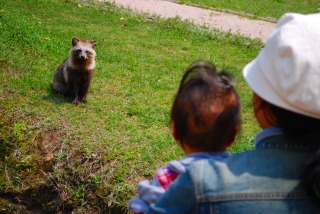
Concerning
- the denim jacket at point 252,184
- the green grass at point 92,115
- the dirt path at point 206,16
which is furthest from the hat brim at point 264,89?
Answer: the dirt path at point 206,16

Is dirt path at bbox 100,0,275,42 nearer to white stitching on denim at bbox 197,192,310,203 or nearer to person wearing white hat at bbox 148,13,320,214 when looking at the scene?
person wearing white hat at bbox 148,13,320,214

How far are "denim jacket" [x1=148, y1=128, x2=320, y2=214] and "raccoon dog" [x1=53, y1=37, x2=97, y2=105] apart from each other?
13.1 feet

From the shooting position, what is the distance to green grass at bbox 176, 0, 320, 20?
436 inches

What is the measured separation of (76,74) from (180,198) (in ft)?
13.6

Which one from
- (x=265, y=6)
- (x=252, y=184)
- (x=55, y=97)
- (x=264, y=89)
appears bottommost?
(x=55, y=97)

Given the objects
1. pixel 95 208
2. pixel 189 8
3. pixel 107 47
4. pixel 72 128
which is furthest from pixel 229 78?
pixel 189 8

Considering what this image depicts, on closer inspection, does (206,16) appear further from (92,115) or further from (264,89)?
(264,89)

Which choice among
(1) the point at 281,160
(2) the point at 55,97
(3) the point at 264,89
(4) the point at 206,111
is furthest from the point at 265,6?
(1) the point at 281,160

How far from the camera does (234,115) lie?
178 centimetres

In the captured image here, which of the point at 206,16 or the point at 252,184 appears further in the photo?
the point at 206,16

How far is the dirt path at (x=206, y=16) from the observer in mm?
9352

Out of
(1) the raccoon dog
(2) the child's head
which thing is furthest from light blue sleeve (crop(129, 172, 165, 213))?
(1) the raccoon dog

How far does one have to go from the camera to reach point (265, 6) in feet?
39.7

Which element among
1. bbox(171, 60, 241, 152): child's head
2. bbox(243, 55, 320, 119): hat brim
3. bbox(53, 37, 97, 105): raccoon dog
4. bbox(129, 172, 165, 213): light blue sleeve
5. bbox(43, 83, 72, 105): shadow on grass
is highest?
bbox(243, 55, 320, 119): hat brim
